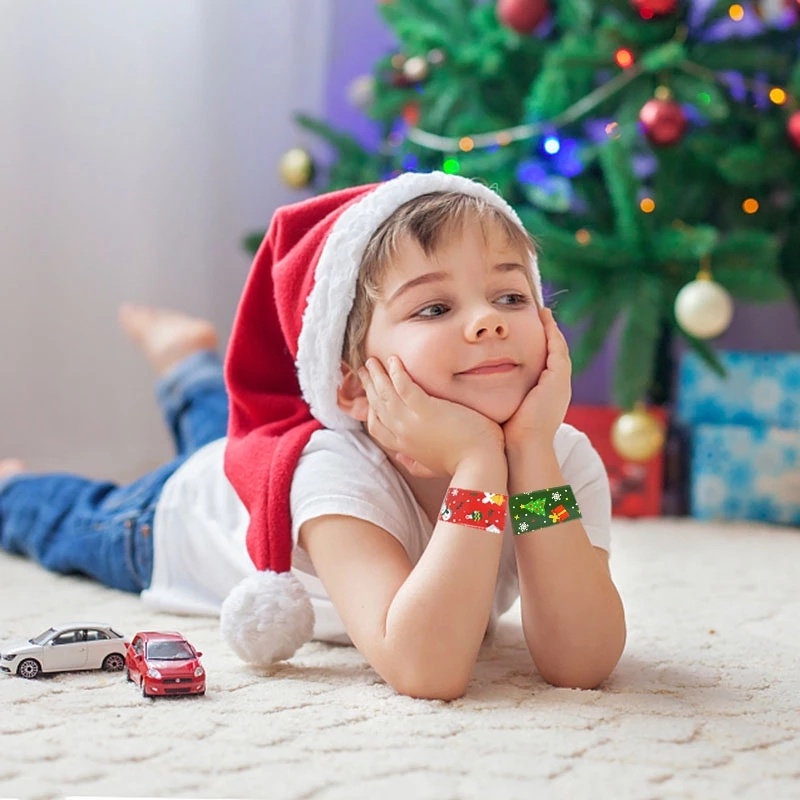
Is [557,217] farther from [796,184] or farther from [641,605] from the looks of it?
[641,605]

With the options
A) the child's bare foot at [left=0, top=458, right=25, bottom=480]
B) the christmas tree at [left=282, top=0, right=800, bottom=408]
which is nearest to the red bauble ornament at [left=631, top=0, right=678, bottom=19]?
the christmas tree at [left=282, top=0, right=800, bottom=408]

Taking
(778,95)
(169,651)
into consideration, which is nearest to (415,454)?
(169,651)

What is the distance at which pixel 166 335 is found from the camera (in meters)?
2.02

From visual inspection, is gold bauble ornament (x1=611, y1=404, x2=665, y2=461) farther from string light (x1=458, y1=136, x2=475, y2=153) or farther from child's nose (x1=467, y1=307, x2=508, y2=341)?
child's nose (x1=467, y1=307, x2=508, y2=341)

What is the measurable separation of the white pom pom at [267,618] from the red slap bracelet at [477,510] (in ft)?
0.60

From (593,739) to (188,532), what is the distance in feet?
2.26

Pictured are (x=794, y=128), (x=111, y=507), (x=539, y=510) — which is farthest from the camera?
(x=794, y=128)

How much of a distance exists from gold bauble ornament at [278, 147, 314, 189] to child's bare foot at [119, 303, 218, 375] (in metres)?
0.55

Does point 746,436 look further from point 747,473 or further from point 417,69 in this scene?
point 417,69

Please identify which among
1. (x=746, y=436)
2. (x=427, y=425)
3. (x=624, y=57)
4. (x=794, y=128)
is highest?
(x=624, y=57)

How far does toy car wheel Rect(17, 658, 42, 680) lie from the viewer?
1.03 metres

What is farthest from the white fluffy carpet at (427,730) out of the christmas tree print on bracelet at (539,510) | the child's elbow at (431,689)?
the christmas tree print on bracelet at (539,510)

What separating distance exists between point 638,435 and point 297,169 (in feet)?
3.22

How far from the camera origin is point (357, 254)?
1.08 meters
